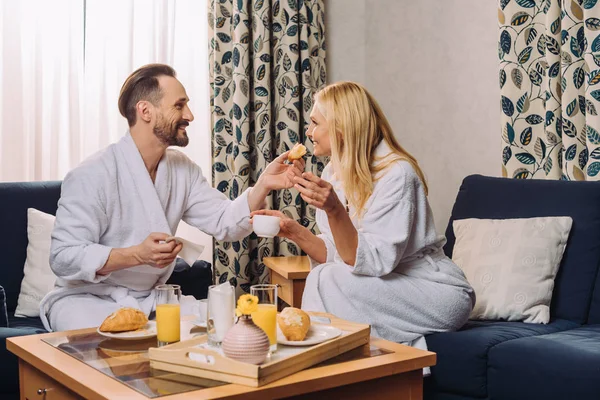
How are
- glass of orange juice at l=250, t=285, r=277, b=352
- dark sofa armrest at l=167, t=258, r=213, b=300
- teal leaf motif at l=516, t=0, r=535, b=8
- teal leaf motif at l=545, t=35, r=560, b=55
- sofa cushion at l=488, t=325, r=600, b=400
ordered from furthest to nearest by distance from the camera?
teal leaf motif at l=516, t=0, r=535, b=8
teal leaf motif at l=545, t=35, r=560, b=55
dark sofa armrest at l=167, t=258, r=213, b=300
sofa cushion at l=488, t=325, r=600, b=400
glass of orange juice at l=250, t=285, r=277, b=352

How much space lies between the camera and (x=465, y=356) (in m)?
2.36

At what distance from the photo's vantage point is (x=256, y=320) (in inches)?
65.9

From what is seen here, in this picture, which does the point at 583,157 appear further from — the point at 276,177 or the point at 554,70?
the point at 276,177

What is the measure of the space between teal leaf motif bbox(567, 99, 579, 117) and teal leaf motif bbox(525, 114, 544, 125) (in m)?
0.19

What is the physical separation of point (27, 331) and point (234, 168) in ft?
5.29

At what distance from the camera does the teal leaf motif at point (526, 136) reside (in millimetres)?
3188

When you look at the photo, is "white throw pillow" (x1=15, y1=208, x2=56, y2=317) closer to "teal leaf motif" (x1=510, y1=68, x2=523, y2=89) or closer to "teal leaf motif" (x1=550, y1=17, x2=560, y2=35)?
"teal leaf motif" (x1=510, y1=68, x2=523, y2=89)

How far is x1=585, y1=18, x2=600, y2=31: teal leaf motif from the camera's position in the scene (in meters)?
2.84

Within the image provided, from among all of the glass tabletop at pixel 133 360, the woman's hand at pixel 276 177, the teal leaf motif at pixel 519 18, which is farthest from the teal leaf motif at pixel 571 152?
the glass tabletop at pixel 133 360

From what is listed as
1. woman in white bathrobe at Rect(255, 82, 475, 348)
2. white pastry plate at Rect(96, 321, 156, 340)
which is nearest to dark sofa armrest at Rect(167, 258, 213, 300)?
woman in white bathrobe at Rect(255, 82, 475, 348)

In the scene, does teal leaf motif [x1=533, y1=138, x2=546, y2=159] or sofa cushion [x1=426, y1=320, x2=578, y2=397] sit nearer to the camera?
sofa cushion [x1=426, y1=320, x2=578, y2=397]

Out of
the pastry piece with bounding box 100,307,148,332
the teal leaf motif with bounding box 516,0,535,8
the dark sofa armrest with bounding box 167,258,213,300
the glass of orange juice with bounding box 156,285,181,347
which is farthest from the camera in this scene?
the teal leaf motif with bounding box 516,0,535,8

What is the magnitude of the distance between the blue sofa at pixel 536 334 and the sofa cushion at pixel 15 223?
162cm

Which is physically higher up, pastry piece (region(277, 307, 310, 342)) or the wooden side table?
pastry piece (region(277, 307, 310, 342))
